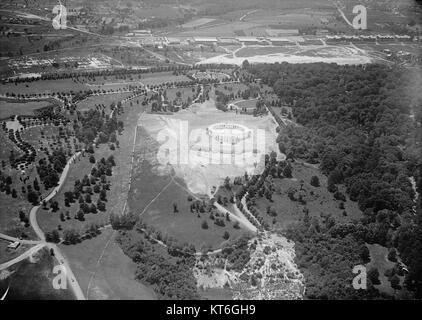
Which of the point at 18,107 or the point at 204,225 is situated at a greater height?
the point at 18,107

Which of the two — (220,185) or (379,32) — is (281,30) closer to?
(379,32)

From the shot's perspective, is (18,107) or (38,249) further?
(18,107)

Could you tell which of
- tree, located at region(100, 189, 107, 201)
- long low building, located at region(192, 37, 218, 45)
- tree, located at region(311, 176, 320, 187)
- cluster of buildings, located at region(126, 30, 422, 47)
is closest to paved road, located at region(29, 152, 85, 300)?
tree, located at region(100, 189, 107, 201)

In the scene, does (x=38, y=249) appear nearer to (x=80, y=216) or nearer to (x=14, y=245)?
Answer: (x=14, y=245)

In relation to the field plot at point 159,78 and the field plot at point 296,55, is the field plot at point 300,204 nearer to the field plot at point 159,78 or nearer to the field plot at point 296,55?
the field plot at point 159,78

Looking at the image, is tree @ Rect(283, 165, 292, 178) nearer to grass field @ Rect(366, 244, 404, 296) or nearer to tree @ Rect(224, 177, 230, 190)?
tree @ Rect(224, 177, 230, 190)

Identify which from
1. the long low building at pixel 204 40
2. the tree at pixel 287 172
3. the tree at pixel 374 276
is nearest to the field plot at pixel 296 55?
the long low building at pixel 204 40

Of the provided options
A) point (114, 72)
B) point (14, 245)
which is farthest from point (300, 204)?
point (114, 72)
